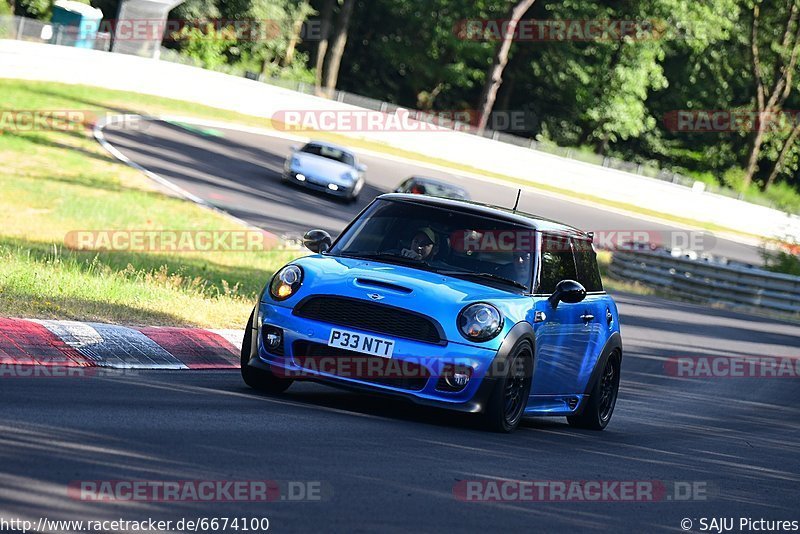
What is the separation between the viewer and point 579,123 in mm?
71062

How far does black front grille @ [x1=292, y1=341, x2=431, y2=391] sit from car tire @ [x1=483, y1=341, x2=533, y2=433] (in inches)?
21.0

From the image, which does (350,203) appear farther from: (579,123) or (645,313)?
(579,123)

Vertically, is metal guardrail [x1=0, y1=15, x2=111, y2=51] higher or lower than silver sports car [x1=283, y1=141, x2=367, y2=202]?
higher

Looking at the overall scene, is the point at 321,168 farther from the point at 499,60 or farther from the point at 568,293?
the point at 499,60

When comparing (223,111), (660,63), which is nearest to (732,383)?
(223,111)

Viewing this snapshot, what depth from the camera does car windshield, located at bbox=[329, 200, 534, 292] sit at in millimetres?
9125

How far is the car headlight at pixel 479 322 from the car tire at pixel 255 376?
132 cm

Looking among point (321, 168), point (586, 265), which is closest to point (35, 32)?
point (321, 168)

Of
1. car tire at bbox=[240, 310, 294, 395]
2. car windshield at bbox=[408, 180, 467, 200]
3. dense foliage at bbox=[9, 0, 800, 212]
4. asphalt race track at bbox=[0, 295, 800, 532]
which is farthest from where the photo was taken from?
dense foliage at bbox=[9, 0, 800, 212]

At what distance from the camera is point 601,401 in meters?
10.5

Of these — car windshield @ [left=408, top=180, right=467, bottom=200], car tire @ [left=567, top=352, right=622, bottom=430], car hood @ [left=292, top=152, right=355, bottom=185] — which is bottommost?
car hood @ [left=292, top=152, right=355, bottom=185]

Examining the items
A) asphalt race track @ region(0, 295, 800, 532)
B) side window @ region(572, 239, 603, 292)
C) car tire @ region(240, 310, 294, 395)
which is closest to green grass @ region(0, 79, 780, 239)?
side window @ region(572, 239, 603, 292)

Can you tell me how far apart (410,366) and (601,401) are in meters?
2.82

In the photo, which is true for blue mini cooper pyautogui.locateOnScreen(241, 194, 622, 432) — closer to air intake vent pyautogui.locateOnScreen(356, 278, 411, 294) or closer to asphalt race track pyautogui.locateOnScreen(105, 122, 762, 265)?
air intake vent pyautogui.locateOnScreen(356, 278, 411, 294)
